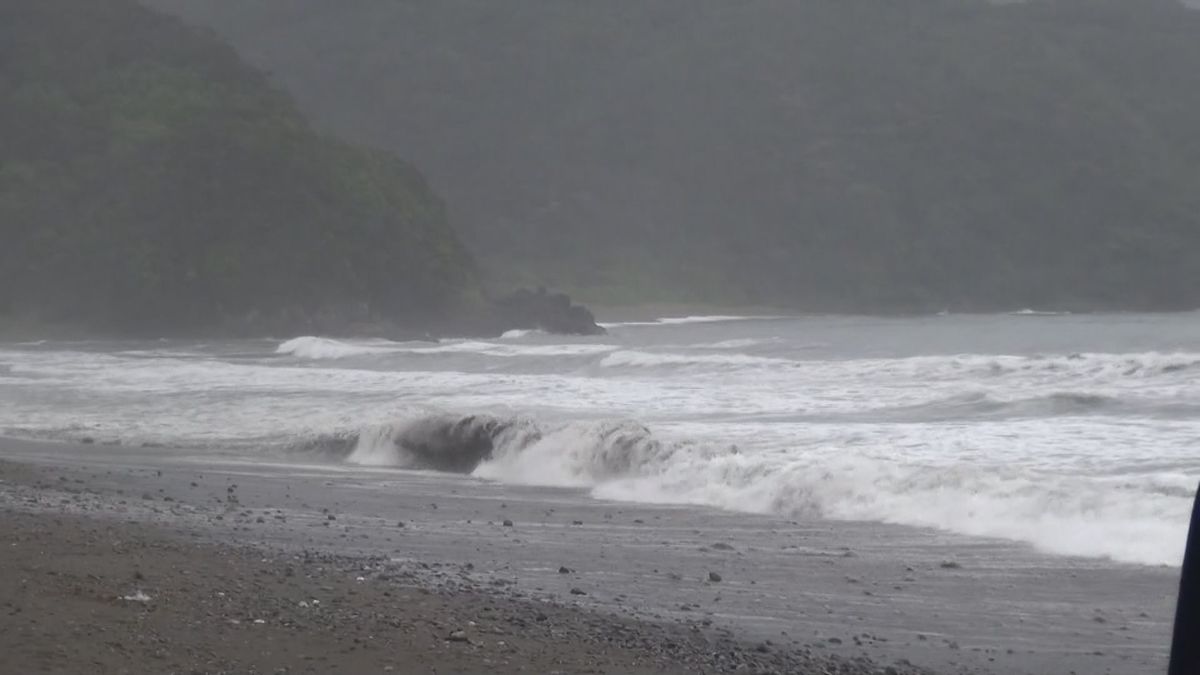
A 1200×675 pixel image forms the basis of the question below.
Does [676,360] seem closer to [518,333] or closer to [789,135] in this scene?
[518,333]

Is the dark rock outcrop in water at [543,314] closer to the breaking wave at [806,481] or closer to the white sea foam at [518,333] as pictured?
the white sea foam at [518,333]

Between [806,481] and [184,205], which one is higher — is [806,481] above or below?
below

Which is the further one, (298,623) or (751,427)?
(751,427)

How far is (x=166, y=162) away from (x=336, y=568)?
5504 cm

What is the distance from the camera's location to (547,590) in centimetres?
848

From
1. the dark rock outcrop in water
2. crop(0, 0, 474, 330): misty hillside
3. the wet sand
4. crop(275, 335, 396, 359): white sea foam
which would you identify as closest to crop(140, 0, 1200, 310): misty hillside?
the dark rock outcrop in water

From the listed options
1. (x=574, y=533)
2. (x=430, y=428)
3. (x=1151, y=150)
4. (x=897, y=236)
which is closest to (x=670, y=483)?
(x=574, y=533)

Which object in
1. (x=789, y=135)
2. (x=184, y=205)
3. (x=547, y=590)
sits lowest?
(x=547, y=590)

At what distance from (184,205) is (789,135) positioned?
224 ft

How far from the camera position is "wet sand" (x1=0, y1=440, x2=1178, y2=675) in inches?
267

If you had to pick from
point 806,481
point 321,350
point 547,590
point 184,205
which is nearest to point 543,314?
point 184,205

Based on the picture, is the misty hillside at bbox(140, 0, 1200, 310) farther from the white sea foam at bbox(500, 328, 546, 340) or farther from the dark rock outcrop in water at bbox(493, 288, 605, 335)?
the white sea foam at bbox(500, 328, 546, 340)

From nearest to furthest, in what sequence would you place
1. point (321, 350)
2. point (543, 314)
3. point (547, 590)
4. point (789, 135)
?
1. point (547, 590)
2. point (321, 350)
3. point (543, 314)
4. point (789, 135)

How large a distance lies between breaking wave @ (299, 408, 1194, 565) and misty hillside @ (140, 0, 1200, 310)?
72.8 m
